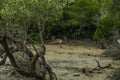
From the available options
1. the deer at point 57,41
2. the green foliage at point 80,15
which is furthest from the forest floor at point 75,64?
the green foliage at point 80,15

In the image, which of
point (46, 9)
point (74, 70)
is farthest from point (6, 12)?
point (74, 70)

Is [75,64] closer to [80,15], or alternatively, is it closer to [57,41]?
[57,41]

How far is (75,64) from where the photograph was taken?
2303 cm

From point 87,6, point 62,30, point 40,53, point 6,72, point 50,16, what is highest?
point 50,16

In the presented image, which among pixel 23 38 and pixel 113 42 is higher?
pixel 23 38

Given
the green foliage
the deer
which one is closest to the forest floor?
the deer

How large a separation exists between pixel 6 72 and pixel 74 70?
3899 millimetres

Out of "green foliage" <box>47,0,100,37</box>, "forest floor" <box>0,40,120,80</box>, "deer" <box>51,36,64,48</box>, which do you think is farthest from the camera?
"green foliage" <box>47,0,100,37</box>

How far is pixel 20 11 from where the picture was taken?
51.6ft

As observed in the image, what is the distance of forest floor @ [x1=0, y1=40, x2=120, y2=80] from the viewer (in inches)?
742

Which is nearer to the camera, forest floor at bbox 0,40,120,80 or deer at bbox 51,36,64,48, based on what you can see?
forest floor at bbox 0,40,120,80

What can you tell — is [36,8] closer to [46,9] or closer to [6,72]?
[46,9]

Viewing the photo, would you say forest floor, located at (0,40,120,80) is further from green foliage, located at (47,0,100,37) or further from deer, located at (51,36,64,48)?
green foliage, located at (47,0,100,37)

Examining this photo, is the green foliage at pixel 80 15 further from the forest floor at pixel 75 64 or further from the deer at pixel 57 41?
the forest floor at pixel 75 64
